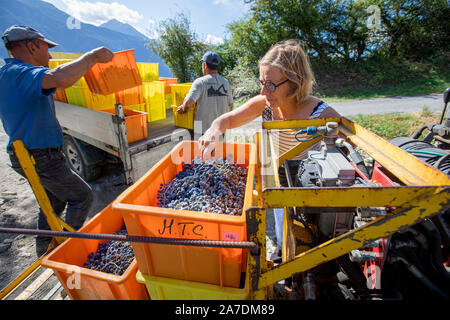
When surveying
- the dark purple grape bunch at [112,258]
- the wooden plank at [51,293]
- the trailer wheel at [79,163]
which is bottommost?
the wooden plank at [51,293]

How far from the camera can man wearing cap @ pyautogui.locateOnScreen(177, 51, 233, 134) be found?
11.9 ft

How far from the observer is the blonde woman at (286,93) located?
183 cm

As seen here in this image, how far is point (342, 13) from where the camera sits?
1605 centimetres

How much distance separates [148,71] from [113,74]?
224cm

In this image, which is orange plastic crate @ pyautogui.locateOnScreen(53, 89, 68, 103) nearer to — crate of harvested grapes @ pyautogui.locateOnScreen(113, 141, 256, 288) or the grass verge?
crate of harvested grapes @ pyautogui.locateOnScreen(113, 141, 256, 288)

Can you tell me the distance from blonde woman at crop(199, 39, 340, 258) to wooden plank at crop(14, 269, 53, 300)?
2067 mm

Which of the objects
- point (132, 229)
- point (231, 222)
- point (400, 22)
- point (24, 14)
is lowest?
point (132, 229)

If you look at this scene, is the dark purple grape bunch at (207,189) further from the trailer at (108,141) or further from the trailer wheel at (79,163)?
the trailer wheel at (79,163)

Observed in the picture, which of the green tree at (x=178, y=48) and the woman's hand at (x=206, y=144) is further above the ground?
the green tree at (x=178, y=48)

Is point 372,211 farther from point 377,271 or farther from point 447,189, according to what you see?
point 377,271

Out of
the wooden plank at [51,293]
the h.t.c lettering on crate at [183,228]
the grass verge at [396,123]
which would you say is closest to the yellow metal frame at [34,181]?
the wooden plank at [51,293]

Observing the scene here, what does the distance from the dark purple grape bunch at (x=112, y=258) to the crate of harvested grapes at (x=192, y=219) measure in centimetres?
64
